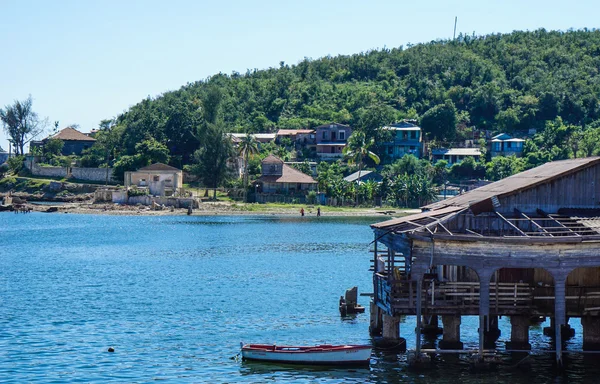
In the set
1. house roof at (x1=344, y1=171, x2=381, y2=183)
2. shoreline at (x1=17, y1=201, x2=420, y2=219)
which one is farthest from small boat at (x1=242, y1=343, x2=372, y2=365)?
house roof at (x1=344, y1=171, x2=381, y2=183)

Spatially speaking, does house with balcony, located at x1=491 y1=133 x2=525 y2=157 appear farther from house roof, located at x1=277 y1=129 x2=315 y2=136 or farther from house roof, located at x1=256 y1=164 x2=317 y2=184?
house roof, located at x1=256 y1=164 x2=317 y2=184

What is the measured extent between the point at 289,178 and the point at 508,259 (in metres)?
110

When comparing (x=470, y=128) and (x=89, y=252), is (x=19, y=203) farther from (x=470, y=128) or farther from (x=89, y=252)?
(x=470, y=128)

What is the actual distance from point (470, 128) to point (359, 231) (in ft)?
239

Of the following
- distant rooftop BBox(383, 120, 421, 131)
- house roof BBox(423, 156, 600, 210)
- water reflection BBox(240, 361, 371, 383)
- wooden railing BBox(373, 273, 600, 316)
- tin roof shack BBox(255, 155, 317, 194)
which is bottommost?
water reflection BBox(240, 361, 371, 383)

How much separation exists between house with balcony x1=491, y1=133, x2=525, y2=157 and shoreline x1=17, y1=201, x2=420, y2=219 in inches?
1180

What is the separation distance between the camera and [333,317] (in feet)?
165

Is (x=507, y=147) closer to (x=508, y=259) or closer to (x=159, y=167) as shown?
(x=159, y=167)

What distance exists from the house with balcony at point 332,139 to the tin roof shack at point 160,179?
3252 centimetres

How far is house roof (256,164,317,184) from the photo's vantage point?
14350 cm

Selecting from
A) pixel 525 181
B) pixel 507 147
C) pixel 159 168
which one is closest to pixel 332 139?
pixel 507 147

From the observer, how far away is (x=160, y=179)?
143500 millimetres

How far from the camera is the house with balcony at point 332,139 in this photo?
547 feet

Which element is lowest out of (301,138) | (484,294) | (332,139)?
(484,294)
